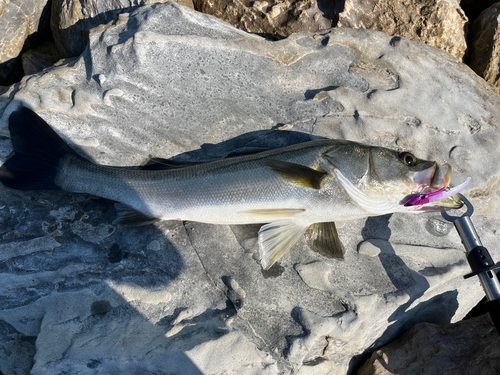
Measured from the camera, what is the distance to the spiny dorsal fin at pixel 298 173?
330cm

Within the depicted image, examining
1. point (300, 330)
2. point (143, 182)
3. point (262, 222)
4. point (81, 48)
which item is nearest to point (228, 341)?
point (300, 330)

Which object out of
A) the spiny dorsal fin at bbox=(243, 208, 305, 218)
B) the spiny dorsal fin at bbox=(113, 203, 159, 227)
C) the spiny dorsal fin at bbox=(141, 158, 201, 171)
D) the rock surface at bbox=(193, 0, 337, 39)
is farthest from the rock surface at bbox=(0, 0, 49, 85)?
the spiny dorsal fin at bbox=(243, 208, 305, 218)

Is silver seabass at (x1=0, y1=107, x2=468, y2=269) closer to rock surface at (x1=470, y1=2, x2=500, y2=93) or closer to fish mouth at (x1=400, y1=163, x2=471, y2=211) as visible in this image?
fish mouth at (x1=400, y1=163, x2=471, y2=211)

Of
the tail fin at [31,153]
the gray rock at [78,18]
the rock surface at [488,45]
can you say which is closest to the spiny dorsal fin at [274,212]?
the tail fin at [31,153]

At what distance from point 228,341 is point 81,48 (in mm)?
3540

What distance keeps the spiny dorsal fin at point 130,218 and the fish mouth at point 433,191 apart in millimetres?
2052

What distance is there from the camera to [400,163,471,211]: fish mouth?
3168 mm

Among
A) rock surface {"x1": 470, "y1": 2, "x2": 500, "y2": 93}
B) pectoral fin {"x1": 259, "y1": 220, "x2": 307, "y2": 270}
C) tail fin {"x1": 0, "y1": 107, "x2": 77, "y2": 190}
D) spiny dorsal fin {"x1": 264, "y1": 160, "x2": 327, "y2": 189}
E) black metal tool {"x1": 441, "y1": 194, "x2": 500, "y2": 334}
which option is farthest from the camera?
rock surface {"x1": 470, "y1": 2, "x2": 500, "y2": 93}

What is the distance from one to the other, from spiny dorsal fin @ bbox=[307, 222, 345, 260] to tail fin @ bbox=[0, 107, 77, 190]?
220 centimetres

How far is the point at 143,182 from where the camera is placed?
11.4ft

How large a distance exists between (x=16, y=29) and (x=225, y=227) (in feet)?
12.1

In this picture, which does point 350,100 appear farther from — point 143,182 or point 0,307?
point 0,307

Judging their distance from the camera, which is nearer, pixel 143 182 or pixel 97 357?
pixel 97 357

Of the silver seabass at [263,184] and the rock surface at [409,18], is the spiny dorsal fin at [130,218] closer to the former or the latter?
the silver seabass at [263,184]
